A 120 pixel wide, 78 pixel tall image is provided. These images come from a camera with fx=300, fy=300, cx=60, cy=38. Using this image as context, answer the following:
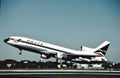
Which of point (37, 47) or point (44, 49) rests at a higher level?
point (37, 47)

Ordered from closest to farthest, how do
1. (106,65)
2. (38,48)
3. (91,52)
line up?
(106,65)
(38,48)
(91,52)

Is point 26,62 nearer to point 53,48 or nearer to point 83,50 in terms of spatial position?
point 53,48

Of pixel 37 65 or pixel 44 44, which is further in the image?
pixel 44 44

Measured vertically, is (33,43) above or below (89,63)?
above

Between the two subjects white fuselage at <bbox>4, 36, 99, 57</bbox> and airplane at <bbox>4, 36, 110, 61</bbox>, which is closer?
airplane at <bbox>4, 36, 110, 61</bbox>

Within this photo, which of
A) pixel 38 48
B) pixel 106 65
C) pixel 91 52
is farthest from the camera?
pixel 91 52

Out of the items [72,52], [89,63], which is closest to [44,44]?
[72,52]

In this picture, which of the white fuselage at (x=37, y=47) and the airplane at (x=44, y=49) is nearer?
the airplane at (x=44, y=49)

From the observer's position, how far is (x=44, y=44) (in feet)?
277

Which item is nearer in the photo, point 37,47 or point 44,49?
point 37,47

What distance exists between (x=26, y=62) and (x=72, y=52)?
18.2m

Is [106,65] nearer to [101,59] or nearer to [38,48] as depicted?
[101,59]

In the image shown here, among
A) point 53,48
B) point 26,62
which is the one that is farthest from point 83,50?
point 26,62

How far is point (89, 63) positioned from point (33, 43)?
1674 cm
